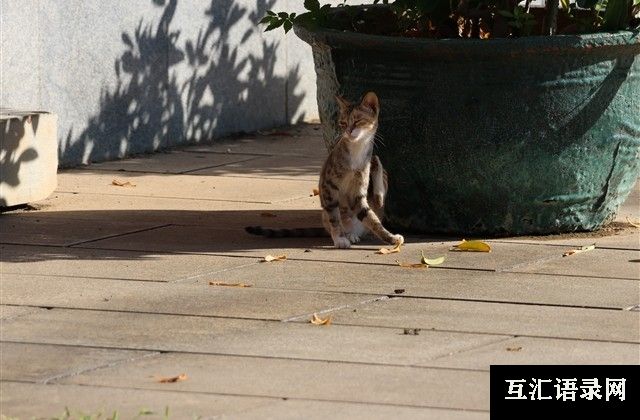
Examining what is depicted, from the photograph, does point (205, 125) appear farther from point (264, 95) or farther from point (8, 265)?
point (8, 265)

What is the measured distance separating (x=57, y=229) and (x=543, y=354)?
3843 mm

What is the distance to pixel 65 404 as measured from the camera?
506 centimetres

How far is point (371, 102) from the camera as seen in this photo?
813 centimetres

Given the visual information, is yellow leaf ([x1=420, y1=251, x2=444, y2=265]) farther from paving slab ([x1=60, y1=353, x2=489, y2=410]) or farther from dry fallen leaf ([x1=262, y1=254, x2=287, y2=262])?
paving slab ([x1=60, y1=353, x2=489, y2=410])

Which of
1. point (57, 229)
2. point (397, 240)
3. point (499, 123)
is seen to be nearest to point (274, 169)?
point (57, 229)

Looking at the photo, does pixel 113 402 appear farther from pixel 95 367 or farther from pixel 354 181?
pixel 354 181

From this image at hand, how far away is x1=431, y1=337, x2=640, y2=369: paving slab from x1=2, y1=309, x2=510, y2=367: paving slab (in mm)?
83

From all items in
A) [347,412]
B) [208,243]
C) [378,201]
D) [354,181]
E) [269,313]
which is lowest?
[208,243]

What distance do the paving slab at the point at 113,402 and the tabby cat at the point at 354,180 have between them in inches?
124

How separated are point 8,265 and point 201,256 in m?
1.05

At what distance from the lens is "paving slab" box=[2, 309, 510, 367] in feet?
19.2

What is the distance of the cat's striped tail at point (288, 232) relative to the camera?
8523 mm

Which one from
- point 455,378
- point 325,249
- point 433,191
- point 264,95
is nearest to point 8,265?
point 325,249

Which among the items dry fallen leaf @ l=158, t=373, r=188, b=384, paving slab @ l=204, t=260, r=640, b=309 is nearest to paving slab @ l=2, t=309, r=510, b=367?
dry fallen leaf @ l=158, t=373, r=188, b=384
